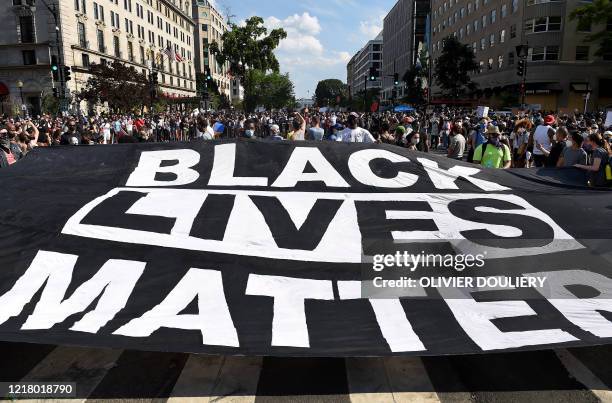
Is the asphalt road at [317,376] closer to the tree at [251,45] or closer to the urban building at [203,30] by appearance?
the tree at [251,45]

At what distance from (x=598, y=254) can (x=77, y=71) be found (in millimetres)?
59065

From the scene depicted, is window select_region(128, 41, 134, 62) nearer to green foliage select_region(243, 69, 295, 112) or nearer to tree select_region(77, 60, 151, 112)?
green foliage select_region(243, 69, 295, 112)

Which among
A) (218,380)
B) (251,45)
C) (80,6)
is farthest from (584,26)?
(80,6)

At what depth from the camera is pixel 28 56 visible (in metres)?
54.5

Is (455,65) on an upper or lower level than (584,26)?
lower

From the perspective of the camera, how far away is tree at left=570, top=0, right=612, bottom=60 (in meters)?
44.7

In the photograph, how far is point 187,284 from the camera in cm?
438

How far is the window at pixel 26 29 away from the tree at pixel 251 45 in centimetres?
2343

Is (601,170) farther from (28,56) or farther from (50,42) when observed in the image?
(28,56)

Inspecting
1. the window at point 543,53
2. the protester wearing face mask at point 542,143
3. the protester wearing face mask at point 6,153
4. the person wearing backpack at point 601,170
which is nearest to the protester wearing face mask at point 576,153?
the person wearing backpack at point 601,170

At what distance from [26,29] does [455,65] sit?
54.4 metres

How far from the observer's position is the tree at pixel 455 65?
64.1 metres

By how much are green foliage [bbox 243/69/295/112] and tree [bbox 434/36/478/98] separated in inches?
1120

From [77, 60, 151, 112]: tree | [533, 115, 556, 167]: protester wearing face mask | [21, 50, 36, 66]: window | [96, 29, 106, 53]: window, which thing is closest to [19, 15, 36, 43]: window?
[21, 50, 36, 66]: window
